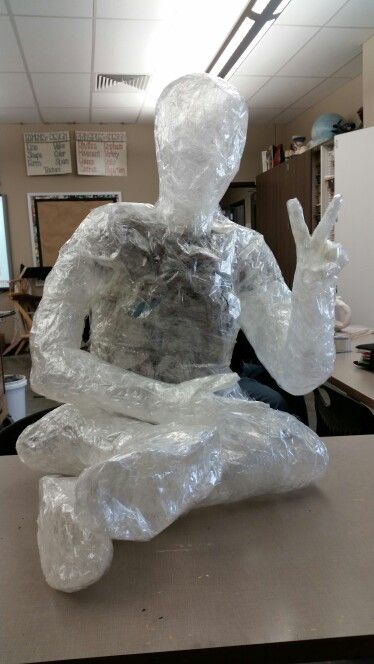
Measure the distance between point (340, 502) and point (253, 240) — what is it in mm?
588

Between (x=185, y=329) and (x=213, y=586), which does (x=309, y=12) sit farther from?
(x=213, y=586)

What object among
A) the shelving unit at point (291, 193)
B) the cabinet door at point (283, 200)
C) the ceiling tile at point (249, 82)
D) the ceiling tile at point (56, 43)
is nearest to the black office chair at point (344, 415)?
the shelving unit at point (291, 193)

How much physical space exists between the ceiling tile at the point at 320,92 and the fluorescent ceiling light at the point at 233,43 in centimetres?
112

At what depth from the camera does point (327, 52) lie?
3.53m

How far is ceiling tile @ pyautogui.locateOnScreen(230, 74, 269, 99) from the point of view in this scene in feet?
13.1

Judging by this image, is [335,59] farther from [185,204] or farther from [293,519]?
[293,519]

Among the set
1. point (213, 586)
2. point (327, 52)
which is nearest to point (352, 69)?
point (327, 52)

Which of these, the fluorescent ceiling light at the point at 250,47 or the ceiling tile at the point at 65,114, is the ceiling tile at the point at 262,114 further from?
the ceiling tile at the point at 65,114

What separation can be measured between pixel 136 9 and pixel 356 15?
1.42 meters

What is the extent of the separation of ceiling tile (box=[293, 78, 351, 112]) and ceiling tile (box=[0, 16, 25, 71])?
8.50 ft

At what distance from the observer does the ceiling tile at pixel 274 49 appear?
3.16 metres

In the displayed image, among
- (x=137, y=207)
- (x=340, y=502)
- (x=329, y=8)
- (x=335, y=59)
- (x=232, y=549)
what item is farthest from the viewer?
(x=335, y=59)

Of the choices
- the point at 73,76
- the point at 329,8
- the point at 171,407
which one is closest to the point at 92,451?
the point at 171,407

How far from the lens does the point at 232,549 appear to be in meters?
0.78
